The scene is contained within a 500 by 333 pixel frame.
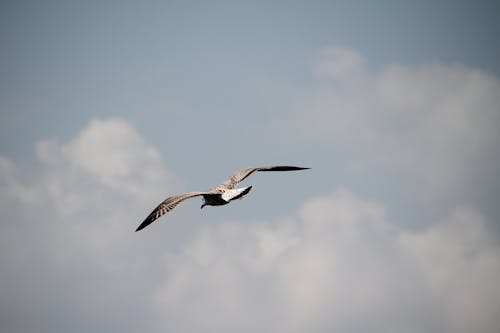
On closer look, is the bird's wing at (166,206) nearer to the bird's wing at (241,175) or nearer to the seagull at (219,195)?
the seagull at (219,195)

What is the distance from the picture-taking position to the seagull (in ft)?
106

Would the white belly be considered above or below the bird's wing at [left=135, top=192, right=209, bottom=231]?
above

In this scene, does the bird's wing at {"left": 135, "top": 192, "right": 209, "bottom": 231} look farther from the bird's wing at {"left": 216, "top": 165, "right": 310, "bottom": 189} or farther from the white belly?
the bird's wing at {"left": 216, "top": 165, "right": 310, "bottom": 189}

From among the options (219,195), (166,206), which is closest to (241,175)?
(219,195)

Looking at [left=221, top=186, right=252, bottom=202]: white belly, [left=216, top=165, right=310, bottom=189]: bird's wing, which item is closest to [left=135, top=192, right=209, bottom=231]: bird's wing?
[left=221, top=186, right=252, bottom=202]: white belly

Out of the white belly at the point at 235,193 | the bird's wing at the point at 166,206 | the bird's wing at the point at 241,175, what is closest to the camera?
the bird's wing at the point at 166,206

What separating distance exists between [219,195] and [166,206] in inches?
162

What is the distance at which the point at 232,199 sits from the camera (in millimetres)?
35062

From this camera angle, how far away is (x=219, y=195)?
35.8 m

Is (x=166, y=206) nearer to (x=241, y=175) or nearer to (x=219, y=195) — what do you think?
(x=219, y=195)

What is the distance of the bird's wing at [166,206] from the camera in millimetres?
31709

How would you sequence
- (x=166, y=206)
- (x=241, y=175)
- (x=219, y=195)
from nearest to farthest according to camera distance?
(x=166, y=206) → (x=219, y=195) → (x=241, y=175)

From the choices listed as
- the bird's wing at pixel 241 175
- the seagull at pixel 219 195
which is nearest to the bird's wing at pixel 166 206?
the seagull at pixel 219 195

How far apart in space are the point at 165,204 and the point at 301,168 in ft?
27.4
